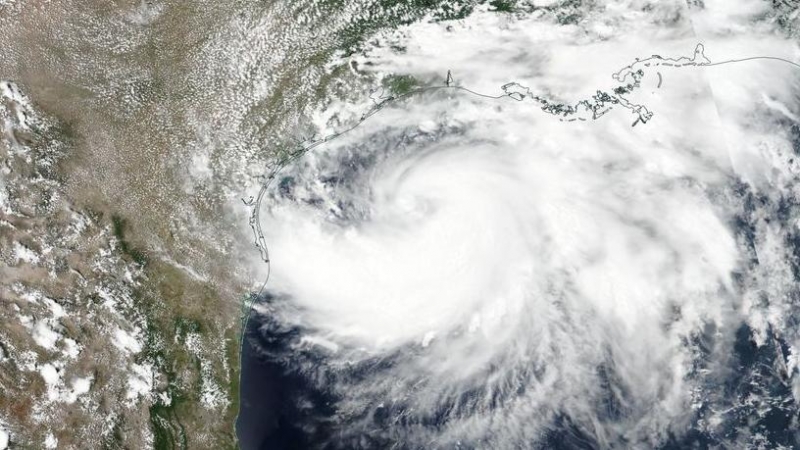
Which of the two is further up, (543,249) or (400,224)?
(400,224)

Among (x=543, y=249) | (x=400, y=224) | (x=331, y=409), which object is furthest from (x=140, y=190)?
(x=543, y=249)

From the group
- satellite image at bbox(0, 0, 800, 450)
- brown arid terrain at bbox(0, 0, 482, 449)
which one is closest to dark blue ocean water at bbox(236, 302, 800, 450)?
satellite image at bbox(0, 0, 800, 450)

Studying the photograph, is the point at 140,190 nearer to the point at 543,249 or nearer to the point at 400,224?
the point at 400,224

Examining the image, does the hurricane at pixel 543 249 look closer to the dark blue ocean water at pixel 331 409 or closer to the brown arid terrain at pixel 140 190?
the dark blue ocean water at pixel 331 409

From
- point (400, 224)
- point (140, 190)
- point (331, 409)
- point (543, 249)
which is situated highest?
point (140, 190)

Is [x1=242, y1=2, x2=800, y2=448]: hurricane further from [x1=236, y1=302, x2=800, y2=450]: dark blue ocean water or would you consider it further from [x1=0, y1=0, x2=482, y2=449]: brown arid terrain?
[x1=0, y1=0, x2=482, y2=449]: brown arid terrain

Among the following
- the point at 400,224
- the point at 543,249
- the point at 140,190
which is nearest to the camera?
the point at 543,249

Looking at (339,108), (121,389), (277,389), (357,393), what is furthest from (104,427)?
(339,108)

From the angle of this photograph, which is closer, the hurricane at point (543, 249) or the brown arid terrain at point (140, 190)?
the hurricane at point (543, 249)

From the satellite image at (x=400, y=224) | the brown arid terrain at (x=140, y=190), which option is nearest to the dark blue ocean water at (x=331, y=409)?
the satellite image at (x=400, y=224)
